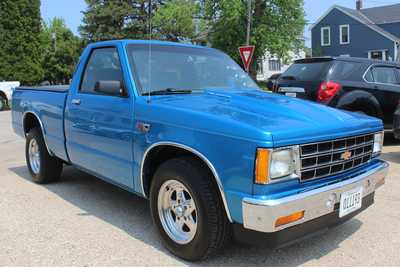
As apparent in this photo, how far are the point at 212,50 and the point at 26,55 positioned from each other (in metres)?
32.0

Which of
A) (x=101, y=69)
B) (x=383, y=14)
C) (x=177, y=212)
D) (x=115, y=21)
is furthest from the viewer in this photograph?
(x=115, y=21)

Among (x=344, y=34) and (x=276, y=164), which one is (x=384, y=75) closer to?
(x=276, y=164)

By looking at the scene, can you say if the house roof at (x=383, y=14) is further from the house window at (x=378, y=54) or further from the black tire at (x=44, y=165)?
the black tire at (x=44, y=165)

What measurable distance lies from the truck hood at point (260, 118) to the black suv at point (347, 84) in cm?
363

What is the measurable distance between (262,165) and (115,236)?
6.15ft

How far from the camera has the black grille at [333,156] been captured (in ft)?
10.7

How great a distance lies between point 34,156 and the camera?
6.44 m

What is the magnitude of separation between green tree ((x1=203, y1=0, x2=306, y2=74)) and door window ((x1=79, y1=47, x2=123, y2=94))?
3407 cm

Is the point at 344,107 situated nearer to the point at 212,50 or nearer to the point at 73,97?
the point at 212,50

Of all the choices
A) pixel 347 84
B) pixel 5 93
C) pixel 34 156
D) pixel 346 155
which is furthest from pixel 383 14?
pixel 346 155

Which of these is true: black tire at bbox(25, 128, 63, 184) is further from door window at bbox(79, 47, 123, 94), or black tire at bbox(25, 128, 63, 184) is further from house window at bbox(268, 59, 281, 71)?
house window at bbox(268, 59, 281, 71)

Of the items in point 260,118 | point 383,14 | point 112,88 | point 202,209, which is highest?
point 383,14

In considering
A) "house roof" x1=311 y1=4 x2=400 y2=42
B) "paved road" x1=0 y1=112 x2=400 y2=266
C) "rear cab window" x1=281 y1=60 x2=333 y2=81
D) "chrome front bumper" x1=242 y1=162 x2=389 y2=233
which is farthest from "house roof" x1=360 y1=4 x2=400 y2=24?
"chrome front bumper" x1=242 y1=162 x2=389 y2=233

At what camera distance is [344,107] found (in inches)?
307
